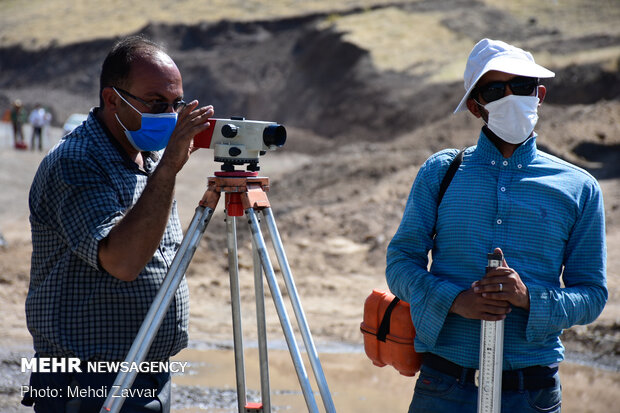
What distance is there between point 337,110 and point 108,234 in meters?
24.2

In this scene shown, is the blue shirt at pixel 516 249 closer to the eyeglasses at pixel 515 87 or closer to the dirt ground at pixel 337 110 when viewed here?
the eyeglasses at pixel 515 87

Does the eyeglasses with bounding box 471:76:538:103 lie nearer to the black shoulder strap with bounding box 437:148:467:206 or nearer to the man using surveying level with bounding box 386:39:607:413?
the man using surveying level with bounding box 386:39:607:413

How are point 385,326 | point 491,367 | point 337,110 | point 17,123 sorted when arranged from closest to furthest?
point 491,367
point 385,326
point 17,123
point 337,110

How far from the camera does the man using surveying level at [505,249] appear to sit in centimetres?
217

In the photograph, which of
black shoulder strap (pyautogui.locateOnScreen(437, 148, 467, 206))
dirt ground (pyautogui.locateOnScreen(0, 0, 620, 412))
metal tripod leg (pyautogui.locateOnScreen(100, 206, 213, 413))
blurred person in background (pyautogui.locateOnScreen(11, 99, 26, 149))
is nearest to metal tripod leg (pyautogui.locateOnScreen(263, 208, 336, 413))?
metal tripod leg (pyautogui.locateOnScreen(100, 206, 213, 413))

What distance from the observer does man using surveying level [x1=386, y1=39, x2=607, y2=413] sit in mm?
2168

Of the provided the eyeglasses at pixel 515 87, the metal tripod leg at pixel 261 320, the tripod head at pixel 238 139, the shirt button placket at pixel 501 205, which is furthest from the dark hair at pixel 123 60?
the shirt button placket at pixel 501 205

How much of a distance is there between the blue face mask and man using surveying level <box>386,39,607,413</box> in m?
0.89

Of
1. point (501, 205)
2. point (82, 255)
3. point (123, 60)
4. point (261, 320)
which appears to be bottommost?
point (261, 320)

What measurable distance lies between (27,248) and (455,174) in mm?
8314

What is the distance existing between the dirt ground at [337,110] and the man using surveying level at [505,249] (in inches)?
131

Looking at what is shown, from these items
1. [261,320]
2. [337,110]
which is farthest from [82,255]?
[337,110]

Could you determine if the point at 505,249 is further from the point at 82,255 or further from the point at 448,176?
the point at 82,255

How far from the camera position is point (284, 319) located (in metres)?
2.50
